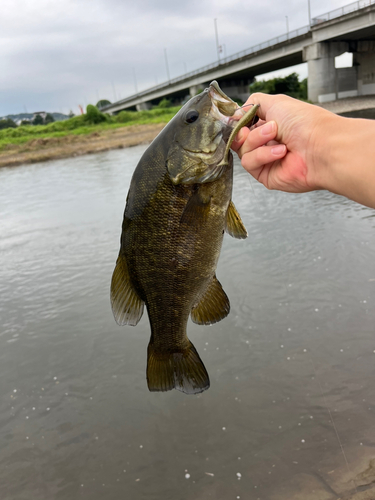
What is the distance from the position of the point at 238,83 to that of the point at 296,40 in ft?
66.5

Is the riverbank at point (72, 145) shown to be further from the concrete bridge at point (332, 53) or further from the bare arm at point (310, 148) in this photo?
the bare arm at point (310, 148)

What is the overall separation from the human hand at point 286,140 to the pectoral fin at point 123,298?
89cm

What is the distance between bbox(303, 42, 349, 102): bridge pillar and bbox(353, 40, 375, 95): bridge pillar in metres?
1.65

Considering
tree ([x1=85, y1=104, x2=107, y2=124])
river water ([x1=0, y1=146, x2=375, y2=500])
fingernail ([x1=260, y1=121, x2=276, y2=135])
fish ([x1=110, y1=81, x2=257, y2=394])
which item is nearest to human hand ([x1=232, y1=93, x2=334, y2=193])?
fingernail ([x1=260, y1=121, x2=276, y2=135])

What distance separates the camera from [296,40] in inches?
1293

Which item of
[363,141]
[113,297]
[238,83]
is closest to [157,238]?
[113,297]

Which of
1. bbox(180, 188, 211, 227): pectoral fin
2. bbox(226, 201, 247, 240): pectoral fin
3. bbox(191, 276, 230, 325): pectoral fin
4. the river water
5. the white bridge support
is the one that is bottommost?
the river water

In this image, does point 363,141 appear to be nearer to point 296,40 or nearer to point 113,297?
point 113,297

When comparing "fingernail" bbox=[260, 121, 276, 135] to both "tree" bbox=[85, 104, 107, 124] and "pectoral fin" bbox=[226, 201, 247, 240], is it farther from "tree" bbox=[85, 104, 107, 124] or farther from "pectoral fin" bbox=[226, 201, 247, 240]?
"tree" bbox=[85, 104, 107, 124]

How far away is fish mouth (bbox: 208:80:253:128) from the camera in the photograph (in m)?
1.75

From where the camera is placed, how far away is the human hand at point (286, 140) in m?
1.86

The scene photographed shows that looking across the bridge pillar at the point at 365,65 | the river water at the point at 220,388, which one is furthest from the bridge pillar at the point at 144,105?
the river water at the point at 220,388

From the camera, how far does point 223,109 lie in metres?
1.76

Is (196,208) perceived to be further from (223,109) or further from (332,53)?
(332,53)
